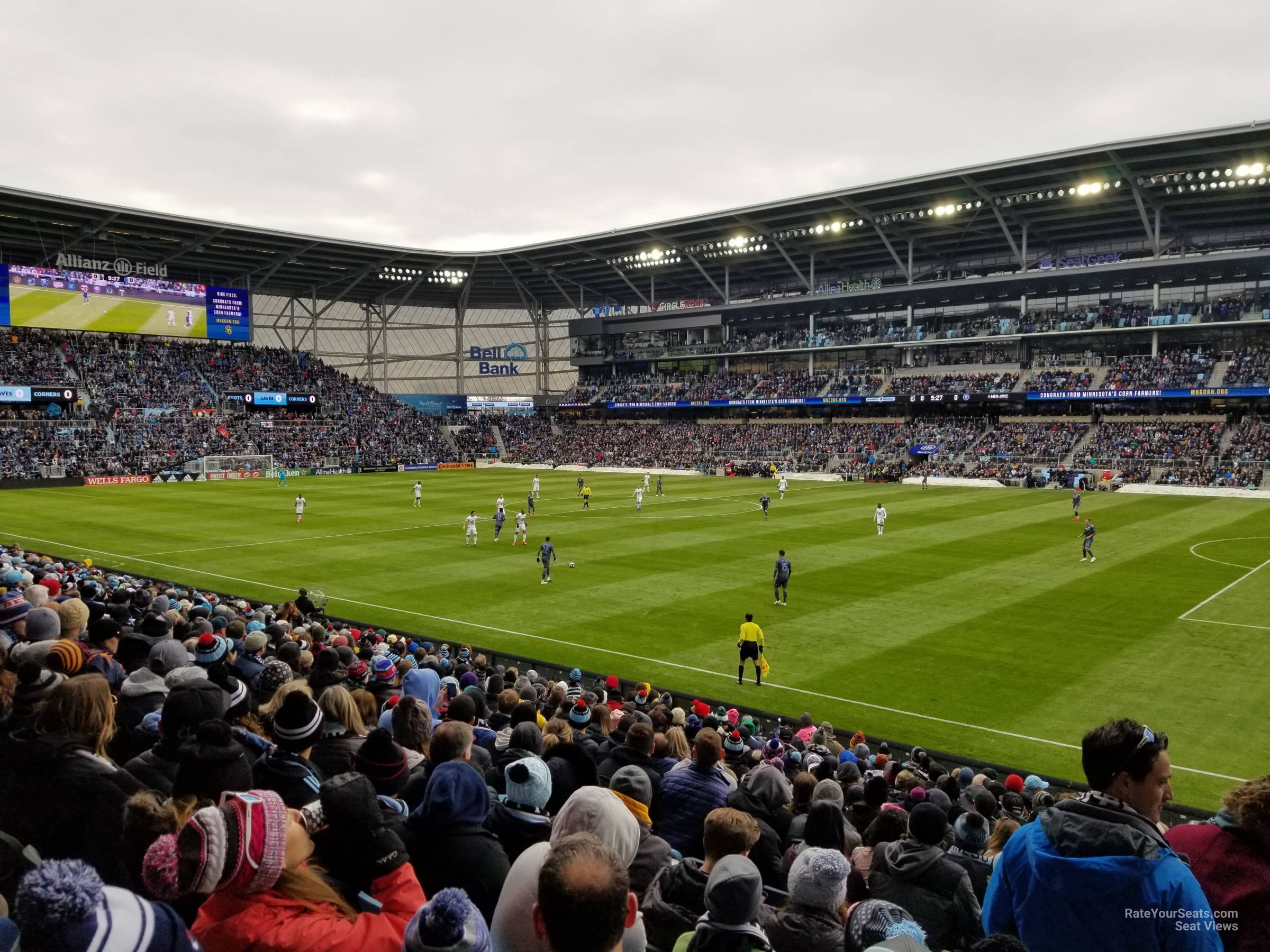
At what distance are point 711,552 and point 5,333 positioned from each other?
2789 inches

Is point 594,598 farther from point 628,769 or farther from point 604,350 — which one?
point 604,350

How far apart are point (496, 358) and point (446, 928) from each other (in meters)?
103

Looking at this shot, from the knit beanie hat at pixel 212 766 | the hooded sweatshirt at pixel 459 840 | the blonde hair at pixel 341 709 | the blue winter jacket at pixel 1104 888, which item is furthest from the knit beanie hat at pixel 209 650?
the blue winter jacket at pixel 1104 888

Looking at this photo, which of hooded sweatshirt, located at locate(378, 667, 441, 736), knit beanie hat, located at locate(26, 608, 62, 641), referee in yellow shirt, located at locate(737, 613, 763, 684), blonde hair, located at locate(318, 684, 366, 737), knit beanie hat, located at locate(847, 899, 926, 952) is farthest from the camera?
referee in yellow shirt, located at locate(737, 613, 763, 684)

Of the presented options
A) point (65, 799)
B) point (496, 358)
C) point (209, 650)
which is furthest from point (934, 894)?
point (496, 358)

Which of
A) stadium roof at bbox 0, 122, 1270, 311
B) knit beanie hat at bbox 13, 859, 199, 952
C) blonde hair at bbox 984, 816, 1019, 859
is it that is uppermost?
stadium roof at bbox 0, 122, 1270, 311

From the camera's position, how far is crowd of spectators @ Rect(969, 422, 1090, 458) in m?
65.4

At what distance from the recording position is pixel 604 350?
100875mm

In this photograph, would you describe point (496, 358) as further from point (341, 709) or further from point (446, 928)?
point (446, 928)

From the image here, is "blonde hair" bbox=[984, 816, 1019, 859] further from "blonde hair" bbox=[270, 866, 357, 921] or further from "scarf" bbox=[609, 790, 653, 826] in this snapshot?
"blonde hair" bbox=[270, 866, 357, 921]

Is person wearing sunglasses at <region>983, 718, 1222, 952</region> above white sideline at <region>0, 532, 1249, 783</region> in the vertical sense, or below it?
above

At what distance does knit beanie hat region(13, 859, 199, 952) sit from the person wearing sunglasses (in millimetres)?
3144

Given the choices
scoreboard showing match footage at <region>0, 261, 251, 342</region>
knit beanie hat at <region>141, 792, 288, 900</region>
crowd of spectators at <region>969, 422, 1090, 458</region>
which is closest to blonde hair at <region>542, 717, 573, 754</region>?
knit beanie hat at <region>141, 792, 288, 900</region>

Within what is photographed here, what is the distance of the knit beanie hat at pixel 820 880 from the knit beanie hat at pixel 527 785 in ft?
4.75
